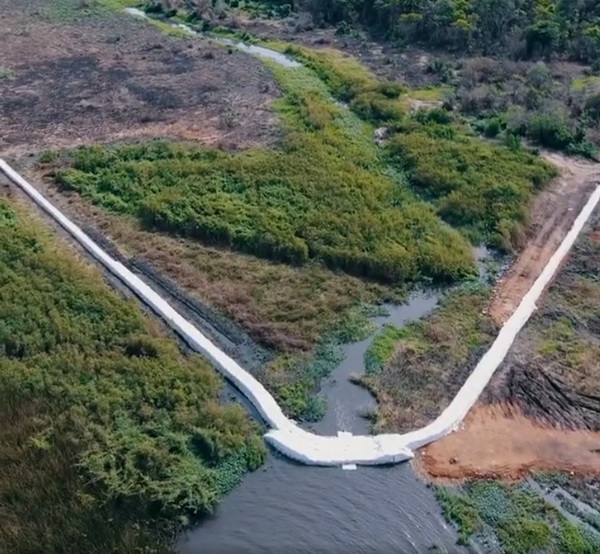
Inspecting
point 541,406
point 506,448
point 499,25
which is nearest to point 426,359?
point 541,406

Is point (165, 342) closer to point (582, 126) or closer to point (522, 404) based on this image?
point (522, 404)

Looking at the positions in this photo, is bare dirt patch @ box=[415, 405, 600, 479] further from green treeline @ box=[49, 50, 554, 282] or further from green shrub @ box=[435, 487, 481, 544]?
green treeline @ box=[49, 50, 554, 282]

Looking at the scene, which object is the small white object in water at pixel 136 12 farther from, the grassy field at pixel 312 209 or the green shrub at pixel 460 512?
the green shrub at pixel 460 512

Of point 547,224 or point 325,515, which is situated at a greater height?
point 547,224

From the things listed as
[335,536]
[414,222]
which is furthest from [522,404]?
[414,222]

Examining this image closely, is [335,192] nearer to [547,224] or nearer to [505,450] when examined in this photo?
[547,224]

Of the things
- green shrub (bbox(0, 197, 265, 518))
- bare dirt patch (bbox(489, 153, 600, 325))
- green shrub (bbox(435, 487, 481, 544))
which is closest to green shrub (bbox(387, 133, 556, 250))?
bare dirt patch (bbox(489, 153, 600, 325))
